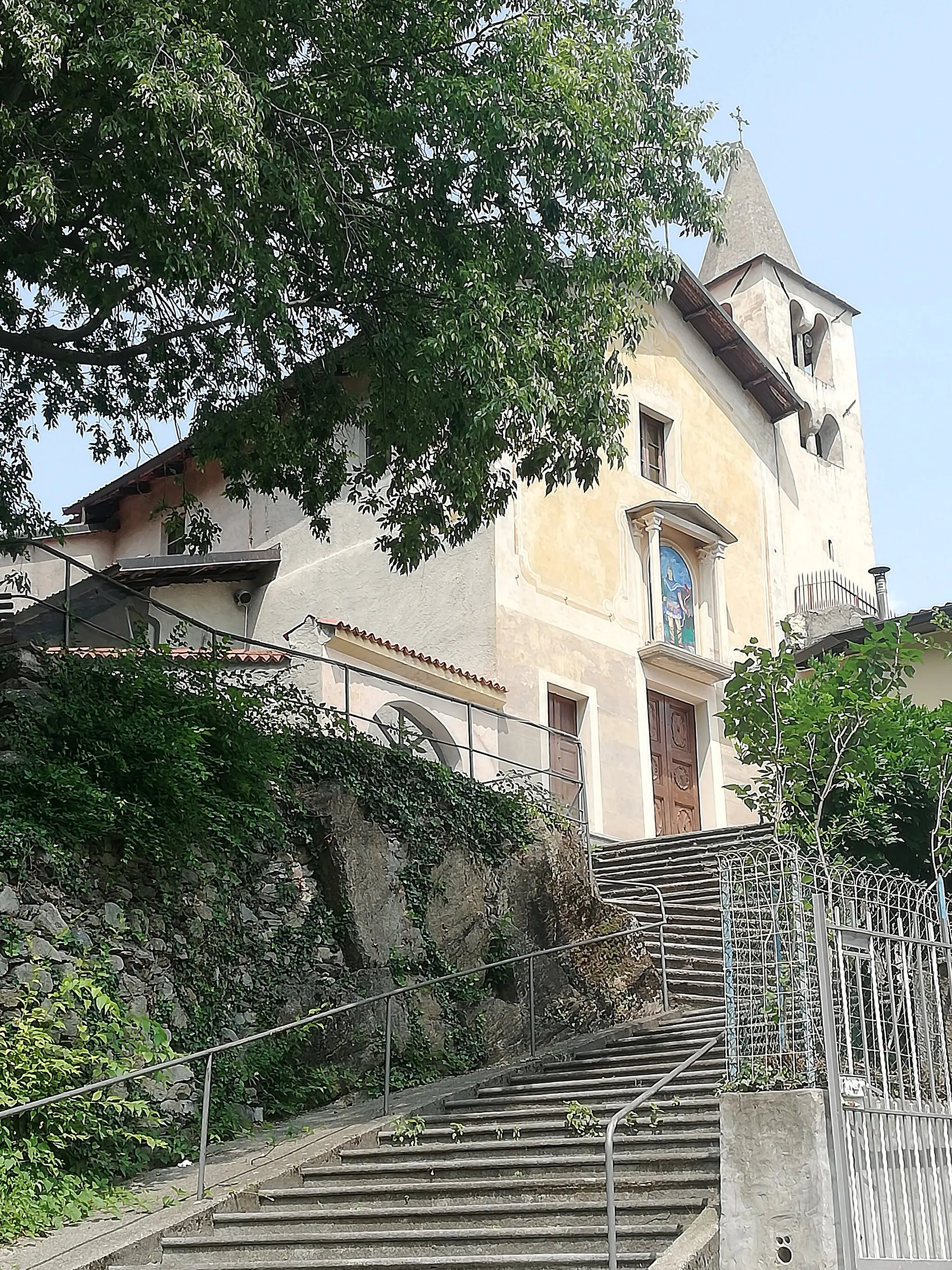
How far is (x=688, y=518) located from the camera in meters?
24.8

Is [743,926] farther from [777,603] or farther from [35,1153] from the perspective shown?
[777,603]

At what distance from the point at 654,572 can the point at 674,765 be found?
3.18 meters

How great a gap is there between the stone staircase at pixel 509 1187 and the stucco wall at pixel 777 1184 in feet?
1.98

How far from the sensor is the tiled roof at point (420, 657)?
18.4 meters

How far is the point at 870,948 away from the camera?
26.8ft

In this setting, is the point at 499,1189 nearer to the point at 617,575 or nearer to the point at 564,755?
the point at 564,755

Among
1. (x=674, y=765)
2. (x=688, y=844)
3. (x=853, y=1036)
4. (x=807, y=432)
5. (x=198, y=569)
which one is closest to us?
(x=853, y=1036)

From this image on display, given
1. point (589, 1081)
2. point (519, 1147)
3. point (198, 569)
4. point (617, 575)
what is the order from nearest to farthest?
point (519, 1147) < point (589, 1081) < point (198, 569) < point (617, 575)

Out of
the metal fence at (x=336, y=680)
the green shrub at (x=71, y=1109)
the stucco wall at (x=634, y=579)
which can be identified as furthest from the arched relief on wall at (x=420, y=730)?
the green shrub at (x=71, y=1109)

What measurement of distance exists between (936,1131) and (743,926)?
1689 millimetres

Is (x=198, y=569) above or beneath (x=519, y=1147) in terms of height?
above

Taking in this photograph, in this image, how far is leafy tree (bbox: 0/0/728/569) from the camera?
29.7 feet

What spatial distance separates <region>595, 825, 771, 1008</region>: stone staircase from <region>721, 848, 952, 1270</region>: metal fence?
5857mm

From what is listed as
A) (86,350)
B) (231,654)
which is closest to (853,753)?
(231,654)
